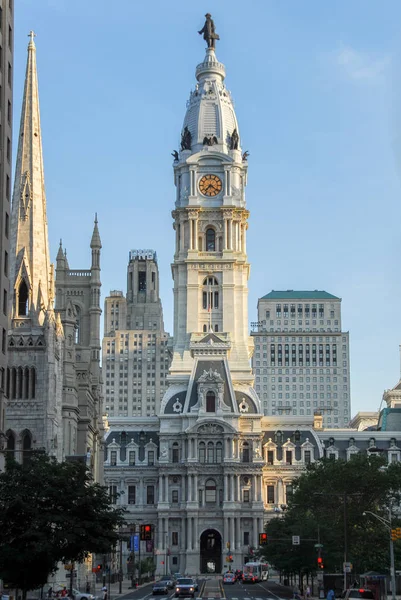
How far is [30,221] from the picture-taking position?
111m

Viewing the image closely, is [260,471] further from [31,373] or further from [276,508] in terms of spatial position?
[31,373]

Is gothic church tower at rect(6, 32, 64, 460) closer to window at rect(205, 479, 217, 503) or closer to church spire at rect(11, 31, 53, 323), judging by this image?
church spire at rect(11, 31, 53, 323)

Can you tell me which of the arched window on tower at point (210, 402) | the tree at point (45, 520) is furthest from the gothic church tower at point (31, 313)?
the arched window on tower at point (210, 402)

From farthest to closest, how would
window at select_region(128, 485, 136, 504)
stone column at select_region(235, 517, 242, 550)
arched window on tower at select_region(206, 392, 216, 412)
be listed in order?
1. window at select_region(128, 485, 136, 504)
2. arched window on tower at select_region(206, 392, 216, 412)
3. stone column at select_region(235, 517, 242, 550)

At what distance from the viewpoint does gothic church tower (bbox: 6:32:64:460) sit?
108 meters

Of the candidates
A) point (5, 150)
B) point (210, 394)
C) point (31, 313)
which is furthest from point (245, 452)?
point (5, 150)

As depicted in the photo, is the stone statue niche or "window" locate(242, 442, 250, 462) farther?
"window" locate(242, 442, 250, 462)

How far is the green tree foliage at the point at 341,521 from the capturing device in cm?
11481

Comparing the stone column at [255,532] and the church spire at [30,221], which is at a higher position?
Result: the church spire at [30,221]

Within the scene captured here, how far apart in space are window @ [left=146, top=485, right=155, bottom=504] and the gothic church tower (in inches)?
3138

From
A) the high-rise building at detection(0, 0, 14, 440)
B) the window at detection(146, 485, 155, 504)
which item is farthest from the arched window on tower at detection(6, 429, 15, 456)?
the window at detection(146, 485, 155, 504)

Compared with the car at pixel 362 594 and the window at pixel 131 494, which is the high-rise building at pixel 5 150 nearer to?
the car at pixel 362 594

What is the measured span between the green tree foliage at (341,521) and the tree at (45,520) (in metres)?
37.1

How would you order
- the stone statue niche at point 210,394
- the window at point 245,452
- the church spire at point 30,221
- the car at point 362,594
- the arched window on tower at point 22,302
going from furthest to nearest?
the window at point 245,452, the stone statue niche at point 210,394, the arched window on tower at point 22,302, the church spire at point 30,221, the car at point 362,594
